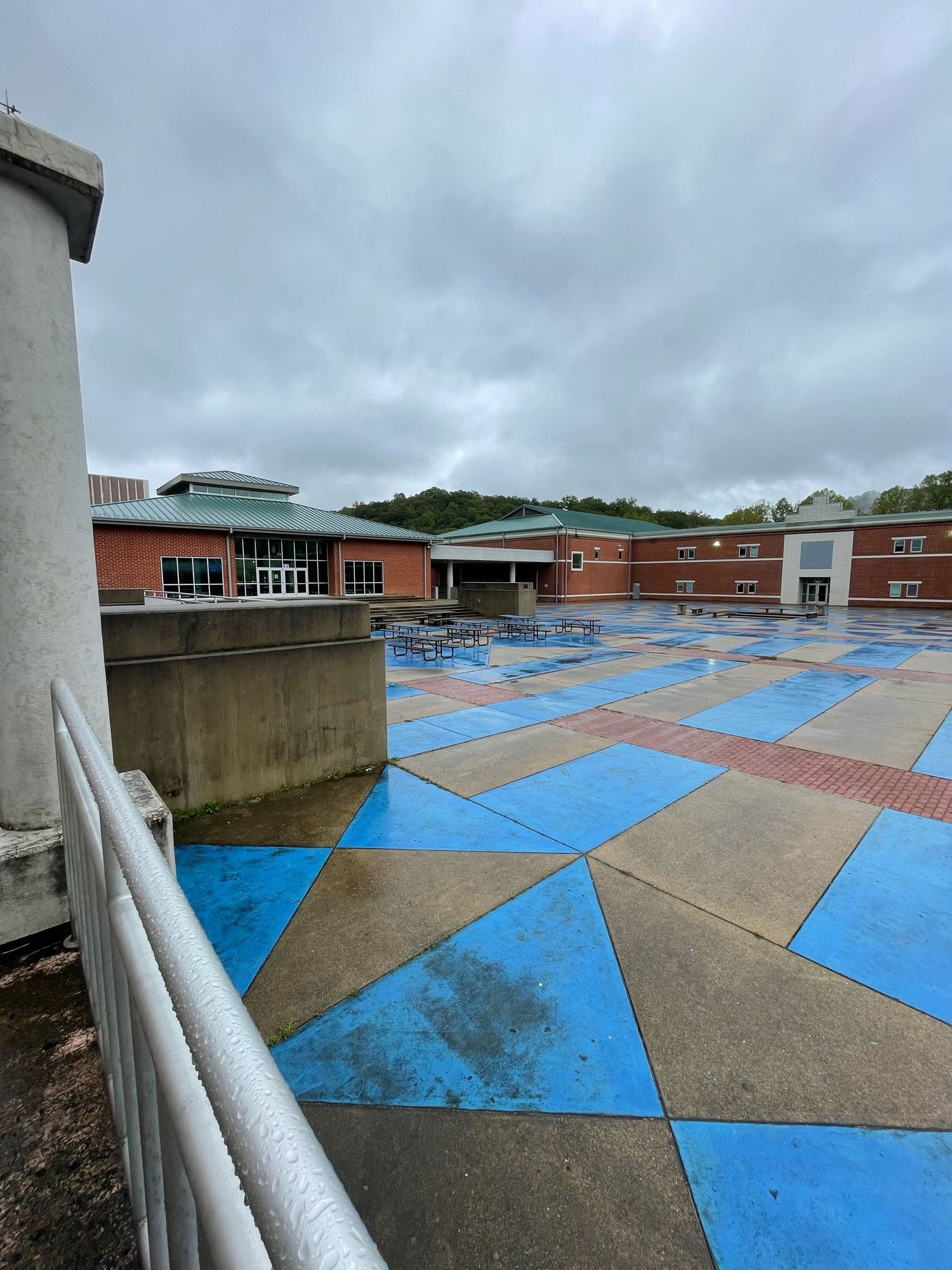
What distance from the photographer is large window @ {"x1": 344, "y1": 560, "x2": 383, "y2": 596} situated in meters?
31.2

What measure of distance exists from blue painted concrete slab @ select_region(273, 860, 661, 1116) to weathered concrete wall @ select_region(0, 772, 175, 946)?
1330 mm

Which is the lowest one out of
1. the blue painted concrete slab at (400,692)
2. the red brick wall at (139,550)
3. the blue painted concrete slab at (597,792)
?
the blue painted concrete slab at (400,692)

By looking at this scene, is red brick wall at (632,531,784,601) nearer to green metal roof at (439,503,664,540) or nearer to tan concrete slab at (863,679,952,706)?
green metal roof at (439,503,664,540)


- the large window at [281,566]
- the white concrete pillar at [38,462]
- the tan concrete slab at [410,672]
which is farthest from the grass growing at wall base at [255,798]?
the large window at [281,566]

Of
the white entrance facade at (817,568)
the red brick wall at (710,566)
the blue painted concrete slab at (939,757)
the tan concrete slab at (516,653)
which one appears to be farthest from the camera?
the red brick wall at (710,566)

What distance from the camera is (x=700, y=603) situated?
4925 centimetres

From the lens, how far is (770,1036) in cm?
311

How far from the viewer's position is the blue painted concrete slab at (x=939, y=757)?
721 centimetres

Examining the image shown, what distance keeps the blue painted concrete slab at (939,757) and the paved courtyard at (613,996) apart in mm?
53

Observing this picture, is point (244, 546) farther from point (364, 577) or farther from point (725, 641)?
point (725, 641)

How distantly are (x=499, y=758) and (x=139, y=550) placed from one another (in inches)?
909

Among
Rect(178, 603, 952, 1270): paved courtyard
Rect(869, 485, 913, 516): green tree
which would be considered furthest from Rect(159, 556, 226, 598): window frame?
Rect(869, 485, 913, 516): green tree

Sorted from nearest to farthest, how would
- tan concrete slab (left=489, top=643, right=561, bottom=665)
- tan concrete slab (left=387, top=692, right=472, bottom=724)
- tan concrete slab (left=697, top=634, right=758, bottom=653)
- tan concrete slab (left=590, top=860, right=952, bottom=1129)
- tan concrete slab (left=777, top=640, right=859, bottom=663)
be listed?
tan concrete slab (left=590, top=860, right=952, bottom=1129) → tan concrete slab (left=387, top=692, right=472, bottom=724) → tan concrete slab (left=489, top=643, right=561, bottom=665) → tan concrete slab (left=777, top=640, right=859, bottom=663) → tan concrete slab (left=697, top=634, right=758, bottom=653)

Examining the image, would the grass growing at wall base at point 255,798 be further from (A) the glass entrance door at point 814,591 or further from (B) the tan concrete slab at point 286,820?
(A) the glass entrance door at point 814,591
